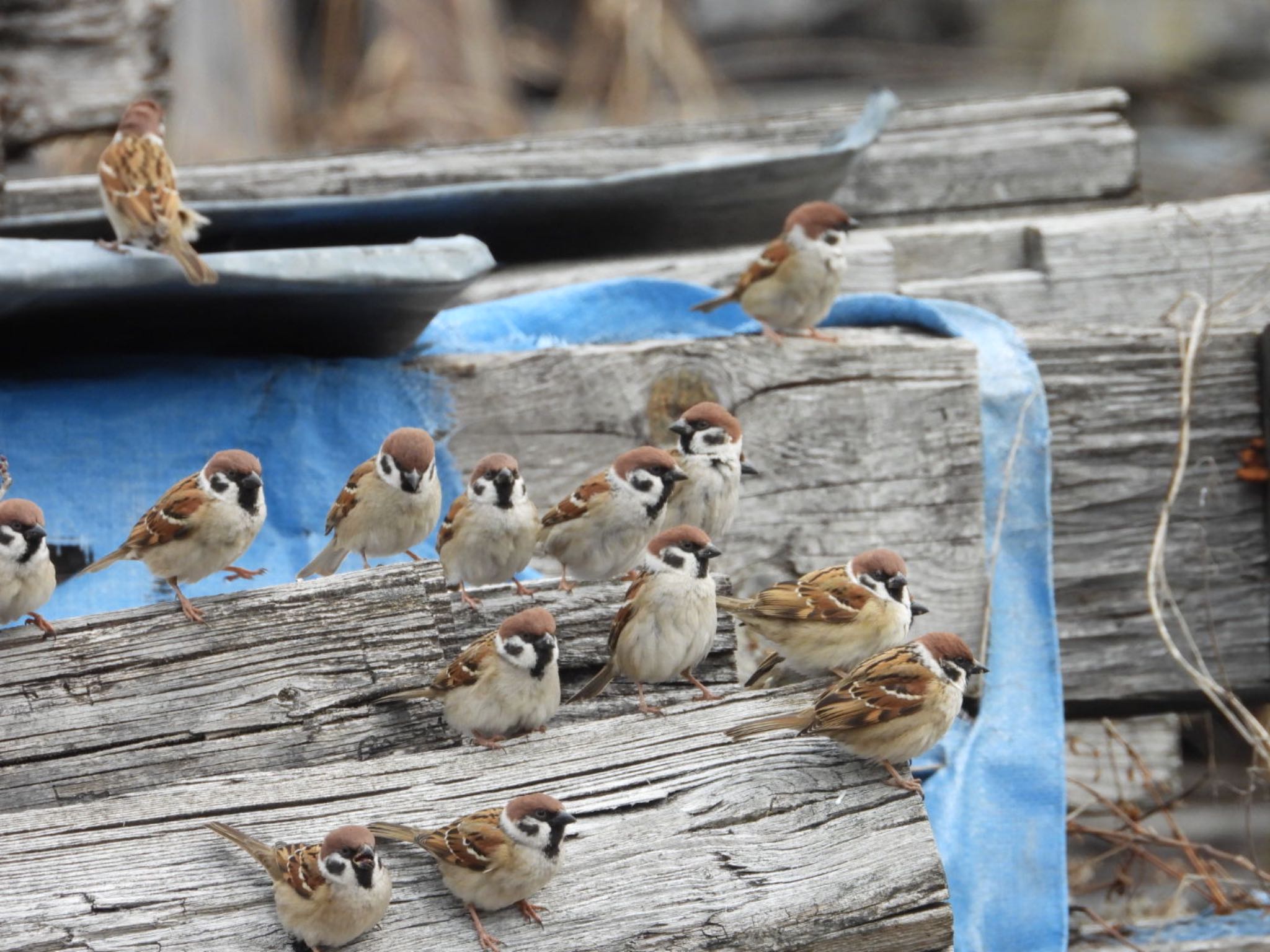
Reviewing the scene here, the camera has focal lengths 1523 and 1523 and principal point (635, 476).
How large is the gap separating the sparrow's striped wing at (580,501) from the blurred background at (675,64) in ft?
18.1

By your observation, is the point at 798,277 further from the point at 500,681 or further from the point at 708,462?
the point at 500,681

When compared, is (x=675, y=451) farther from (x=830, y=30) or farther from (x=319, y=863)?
(x=830, y=30)

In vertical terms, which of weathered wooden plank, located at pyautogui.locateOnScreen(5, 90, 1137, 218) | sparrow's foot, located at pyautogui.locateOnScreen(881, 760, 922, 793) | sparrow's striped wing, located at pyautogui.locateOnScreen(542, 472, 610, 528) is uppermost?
weathered wooden plank, located at pyautogui.locateOnScreen(5, 90, 1137, 218)

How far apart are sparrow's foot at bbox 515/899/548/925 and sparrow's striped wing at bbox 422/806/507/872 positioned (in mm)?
132

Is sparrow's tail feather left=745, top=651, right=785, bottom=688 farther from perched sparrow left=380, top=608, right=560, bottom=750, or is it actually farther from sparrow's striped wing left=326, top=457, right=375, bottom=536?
sparrow's striped wing left=326, top=457, right=375, bottom=536

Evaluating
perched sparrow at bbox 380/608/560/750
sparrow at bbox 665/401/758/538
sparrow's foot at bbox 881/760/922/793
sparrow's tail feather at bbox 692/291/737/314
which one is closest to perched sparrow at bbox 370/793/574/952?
perched sparrow at bbox 380/608/560/750

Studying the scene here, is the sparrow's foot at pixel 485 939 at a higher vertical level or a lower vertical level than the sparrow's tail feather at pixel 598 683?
lower

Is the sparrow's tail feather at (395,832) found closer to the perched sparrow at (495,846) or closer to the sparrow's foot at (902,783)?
the perched sparrow at (495,846)

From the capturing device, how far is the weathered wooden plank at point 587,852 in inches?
91.1

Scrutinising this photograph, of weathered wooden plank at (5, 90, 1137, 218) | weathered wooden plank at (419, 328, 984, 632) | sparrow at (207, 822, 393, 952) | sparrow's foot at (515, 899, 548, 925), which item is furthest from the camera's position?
weathered wooden plank at (5, 90, 1137, 218)

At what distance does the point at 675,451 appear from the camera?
12.0 ft

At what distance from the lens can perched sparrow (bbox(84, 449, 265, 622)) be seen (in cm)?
319

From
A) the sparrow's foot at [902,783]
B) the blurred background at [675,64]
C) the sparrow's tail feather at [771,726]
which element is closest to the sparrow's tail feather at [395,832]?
the sparrow's tail feather at [771,726]

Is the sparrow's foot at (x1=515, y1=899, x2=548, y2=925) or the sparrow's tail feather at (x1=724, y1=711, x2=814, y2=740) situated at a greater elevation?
the sparrow's tail feather at (x1=724, y1=711, x2=814, y2=740)
